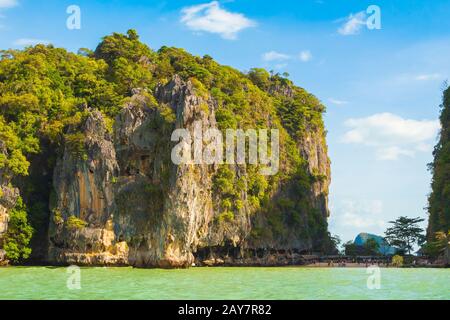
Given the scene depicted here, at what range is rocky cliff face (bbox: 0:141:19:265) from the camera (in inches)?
1464

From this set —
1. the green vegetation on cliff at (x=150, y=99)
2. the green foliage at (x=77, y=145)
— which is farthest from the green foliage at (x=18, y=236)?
the green foliage at (x=77, y=145)

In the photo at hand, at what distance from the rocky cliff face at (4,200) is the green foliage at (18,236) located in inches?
14.7

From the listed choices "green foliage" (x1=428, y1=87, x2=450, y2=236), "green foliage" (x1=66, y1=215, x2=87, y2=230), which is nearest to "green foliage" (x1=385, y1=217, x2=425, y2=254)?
"green foliage" (x1=428, y1=87, x2=450, y2=236)

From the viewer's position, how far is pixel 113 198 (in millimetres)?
38688

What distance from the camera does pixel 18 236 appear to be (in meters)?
38.5

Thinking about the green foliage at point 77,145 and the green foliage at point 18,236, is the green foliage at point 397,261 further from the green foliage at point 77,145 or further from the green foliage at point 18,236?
the green foliage at point 18,236

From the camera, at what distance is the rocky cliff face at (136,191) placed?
123 ft

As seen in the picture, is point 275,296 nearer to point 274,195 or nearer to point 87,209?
point 87,209

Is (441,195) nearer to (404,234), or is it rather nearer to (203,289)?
(404,234)
